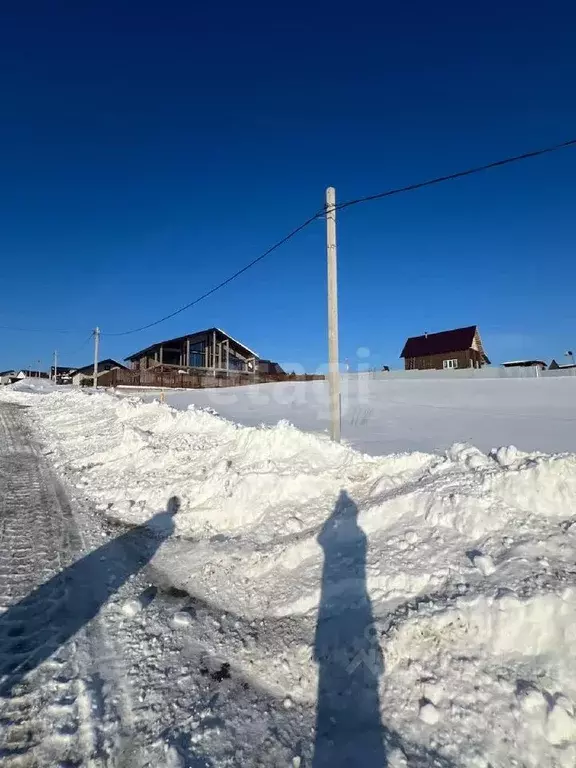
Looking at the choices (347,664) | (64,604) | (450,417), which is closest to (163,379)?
(450,417)

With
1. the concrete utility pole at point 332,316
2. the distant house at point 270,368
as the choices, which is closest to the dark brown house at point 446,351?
the distant house at point 270,368

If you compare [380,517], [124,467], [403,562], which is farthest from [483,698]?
[124,467]

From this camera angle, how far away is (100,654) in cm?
324

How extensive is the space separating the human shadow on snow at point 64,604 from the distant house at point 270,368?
1809 inches

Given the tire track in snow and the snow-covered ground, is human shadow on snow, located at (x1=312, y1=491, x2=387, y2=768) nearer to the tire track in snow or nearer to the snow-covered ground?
the tire track in snow

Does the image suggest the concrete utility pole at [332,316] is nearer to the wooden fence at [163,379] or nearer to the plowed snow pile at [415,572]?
the plowed snow pile at [415,572]

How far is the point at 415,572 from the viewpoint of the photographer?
3715 mm

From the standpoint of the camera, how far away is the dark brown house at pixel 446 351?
2084 inches

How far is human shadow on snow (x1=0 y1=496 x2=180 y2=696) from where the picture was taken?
3.16 m

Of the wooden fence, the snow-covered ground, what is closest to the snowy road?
the snow-covered ground

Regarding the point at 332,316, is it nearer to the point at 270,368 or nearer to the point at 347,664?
the point at 347,664

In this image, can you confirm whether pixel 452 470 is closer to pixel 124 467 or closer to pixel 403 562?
pixel 403 562

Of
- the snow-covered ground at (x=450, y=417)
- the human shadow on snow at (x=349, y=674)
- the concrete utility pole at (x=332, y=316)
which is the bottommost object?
the human shadow on snow at (x=349, y=674)

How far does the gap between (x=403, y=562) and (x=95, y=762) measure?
8.77 feet
